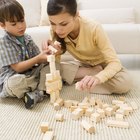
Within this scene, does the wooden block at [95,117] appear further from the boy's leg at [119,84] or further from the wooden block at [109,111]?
the boy's leg at [119,84]

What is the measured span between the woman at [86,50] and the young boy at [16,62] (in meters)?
0.15

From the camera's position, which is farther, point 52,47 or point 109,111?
point 52,47

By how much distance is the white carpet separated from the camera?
88 centimetres

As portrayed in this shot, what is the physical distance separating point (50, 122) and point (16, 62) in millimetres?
384

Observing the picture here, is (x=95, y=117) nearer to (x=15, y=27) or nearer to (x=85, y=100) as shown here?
(x=85, y=100)

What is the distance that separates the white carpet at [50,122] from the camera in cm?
88

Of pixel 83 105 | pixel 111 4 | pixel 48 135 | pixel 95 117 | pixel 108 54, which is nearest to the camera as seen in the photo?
pixel 48 135

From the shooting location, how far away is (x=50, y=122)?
0.98 meters

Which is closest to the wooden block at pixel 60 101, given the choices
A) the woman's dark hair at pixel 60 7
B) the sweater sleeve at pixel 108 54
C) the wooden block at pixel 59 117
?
the wooden block at pixel 59 117

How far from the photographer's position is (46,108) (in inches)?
43.8

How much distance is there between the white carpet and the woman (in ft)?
0.27

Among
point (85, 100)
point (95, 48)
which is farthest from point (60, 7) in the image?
point (85, 100)

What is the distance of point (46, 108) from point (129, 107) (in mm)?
351

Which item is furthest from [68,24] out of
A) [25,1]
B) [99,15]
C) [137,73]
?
[25,1]
